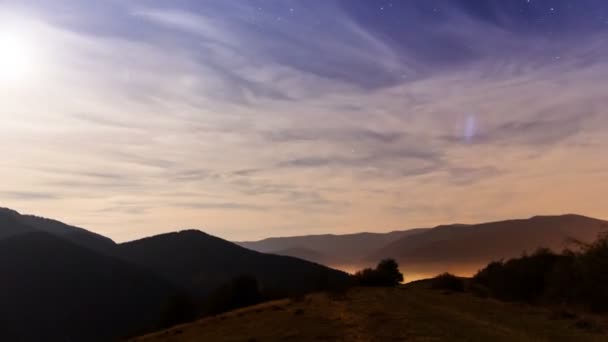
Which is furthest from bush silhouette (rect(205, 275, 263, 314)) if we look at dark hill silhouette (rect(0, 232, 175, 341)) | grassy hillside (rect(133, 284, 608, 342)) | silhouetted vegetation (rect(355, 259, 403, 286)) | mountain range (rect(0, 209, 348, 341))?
dark hill silhouette (rect(0, 232, 175, 341))

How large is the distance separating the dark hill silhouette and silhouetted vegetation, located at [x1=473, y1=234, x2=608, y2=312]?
99.8m

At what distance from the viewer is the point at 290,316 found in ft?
87.8

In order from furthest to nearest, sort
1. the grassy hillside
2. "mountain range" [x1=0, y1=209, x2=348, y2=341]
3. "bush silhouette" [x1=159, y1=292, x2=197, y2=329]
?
"mountain range" [x1=0, y1=209, x2=348, y2=341] → "bush silhouette" [x1=159, y1=292, x2=197, y2=329] → the grassy hillside

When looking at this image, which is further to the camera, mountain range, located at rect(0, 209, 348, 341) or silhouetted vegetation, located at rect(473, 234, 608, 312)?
mountain range, located at rect(0, 209, 348, 341)

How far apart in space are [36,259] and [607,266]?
627 ft

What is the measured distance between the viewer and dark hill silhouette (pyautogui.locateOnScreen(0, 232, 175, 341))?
484 feet

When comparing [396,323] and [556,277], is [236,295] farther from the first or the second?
[396,323]

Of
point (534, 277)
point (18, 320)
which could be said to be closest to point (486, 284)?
point (534, 277)

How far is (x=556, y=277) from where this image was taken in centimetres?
4981

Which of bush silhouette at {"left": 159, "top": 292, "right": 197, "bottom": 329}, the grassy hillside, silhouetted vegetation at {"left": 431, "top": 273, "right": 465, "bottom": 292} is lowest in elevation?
bush silhouette at {"left": 159, "top": 292, "right": 197, "bottom": 329}

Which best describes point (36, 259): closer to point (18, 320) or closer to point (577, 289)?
point (18, 320)

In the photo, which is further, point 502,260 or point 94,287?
point 94,287

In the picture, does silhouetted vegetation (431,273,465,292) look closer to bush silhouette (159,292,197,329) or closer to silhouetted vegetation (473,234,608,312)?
silhouetted vegetation (473,234,608,312)

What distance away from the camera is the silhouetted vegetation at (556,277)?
1633 inches
